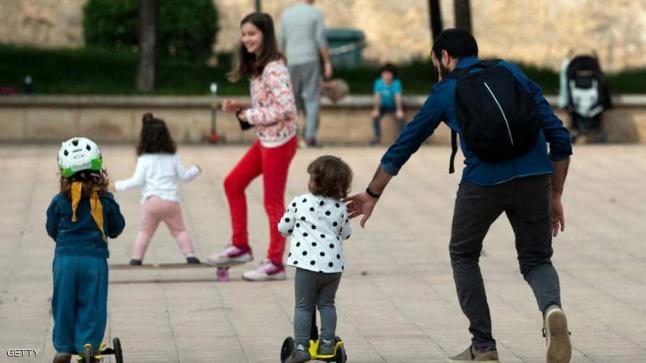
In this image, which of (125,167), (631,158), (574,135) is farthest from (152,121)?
(574,135)

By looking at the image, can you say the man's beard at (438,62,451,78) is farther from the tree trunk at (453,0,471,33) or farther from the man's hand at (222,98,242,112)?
the tree trunk at (453,0,471,33)

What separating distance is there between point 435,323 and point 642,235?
4.22m

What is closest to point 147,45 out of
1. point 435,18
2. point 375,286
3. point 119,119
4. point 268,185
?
point 119,119

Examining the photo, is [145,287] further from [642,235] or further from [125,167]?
[125,167]

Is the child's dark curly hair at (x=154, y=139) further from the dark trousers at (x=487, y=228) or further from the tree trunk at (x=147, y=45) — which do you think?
the tree trunk at (x=147, y=45)

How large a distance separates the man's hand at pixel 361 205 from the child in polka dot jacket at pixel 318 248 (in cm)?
7

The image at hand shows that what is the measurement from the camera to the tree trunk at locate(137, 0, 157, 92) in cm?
2147

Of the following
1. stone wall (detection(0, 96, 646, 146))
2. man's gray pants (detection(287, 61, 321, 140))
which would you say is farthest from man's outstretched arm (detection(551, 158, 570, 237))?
stone wall (detection(0, 96, 646, 146))

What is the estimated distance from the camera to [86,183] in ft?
24.7

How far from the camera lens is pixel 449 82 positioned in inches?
295

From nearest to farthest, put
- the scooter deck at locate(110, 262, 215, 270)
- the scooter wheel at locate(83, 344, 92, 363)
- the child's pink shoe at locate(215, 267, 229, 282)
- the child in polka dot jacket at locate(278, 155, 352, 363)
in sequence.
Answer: the scooter wheel at locate(83, 344, 92, 363), the child in polka dot jacket at locate(278, 155, 352, 363), the scooter deck at locate(110, 262, 215, 270), the child's pink shoe at locate(215, 267, 229, 282)
